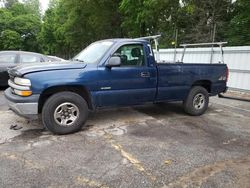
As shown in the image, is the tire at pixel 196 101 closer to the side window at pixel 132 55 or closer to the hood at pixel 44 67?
the side window at pixel 132 55

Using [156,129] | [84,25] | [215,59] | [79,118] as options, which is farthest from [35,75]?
[84,25]

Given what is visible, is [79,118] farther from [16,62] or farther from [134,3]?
[134,3]

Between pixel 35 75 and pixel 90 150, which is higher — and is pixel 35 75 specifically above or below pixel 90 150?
above

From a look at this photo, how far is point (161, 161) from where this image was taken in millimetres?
4352

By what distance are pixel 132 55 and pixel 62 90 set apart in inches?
69.2

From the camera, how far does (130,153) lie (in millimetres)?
4645

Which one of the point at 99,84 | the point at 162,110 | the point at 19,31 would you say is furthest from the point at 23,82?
the point at 19,31

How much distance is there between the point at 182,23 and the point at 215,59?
23.3 ft

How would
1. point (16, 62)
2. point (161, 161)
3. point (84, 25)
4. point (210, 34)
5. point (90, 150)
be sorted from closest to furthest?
point (161, 161) < point (90, 150) < point (16, 62) < point (210, 34) < point (84, 25)

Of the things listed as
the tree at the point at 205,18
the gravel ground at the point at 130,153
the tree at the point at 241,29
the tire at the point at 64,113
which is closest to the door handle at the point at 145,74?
the gravel ground at the point at 130,153

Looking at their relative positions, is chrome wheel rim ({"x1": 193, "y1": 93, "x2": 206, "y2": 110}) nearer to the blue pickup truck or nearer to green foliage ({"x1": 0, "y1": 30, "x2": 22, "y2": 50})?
the blue pickup truck

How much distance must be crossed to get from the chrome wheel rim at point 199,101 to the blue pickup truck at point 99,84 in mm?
26

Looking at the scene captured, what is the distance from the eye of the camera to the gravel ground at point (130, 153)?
3.77 meters

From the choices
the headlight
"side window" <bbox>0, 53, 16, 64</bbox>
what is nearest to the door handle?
the headlight
